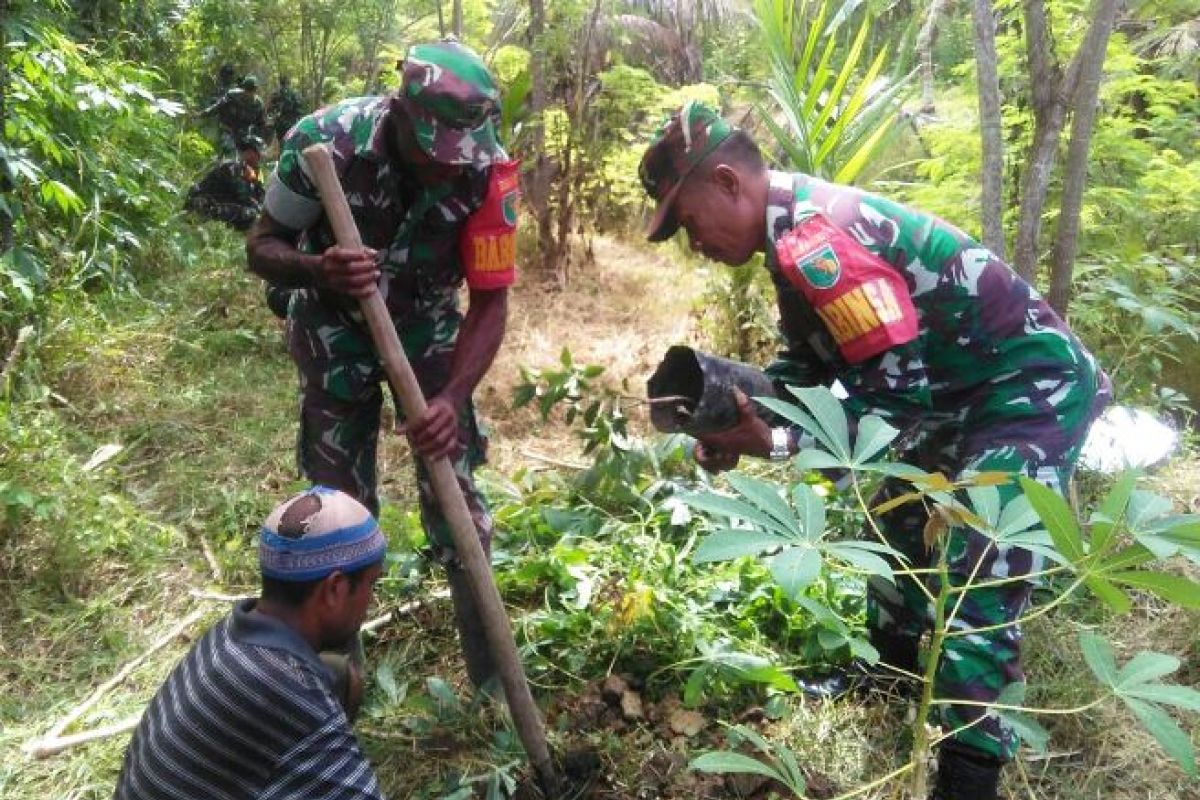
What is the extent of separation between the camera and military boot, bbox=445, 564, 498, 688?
2.58 meters

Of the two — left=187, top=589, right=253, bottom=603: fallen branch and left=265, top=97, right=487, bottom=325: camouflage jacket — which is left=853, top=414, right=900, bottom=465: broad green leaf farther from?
left=187, top=589, right=253, bottom=603: fallen branch

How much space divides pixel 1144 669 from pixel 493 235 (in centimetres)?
170

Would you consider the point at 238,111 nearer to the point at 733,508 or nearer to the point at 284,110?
the point at 284,110

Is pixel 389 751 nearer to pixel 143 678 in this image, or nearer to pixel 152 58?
pixel 143 678

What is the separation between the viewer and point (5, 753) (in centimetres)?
253

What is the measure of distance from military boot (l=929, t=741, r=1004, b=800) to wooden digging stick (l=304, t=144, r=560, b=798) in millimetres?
915

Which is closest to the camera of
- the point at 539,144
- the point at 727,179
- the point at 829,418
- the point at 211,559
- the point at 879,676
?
the point at 829,418

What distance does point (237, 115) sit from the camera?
24.6 ft

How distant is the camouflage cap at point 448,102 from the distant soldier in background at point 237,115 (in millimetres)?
5909

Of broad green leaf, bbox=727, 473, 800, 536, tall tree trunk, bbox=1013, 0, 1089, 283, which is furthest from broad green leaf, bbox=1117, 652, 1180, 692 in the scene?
tall tree trunk, bbox=1013, 0, 1089, 283

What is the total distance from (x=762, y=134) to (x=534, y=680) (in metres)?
5.30

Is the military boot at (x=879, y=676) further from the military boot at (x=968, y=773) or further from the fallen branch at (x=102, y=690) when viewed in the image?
the fallen branch at (x=102, y=690)

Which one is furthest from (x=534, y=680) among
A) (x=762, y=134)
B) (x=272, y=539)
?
(x=762, y=134)

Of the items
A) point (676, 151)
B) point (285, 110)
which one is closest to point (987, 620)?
point (676, 151)
